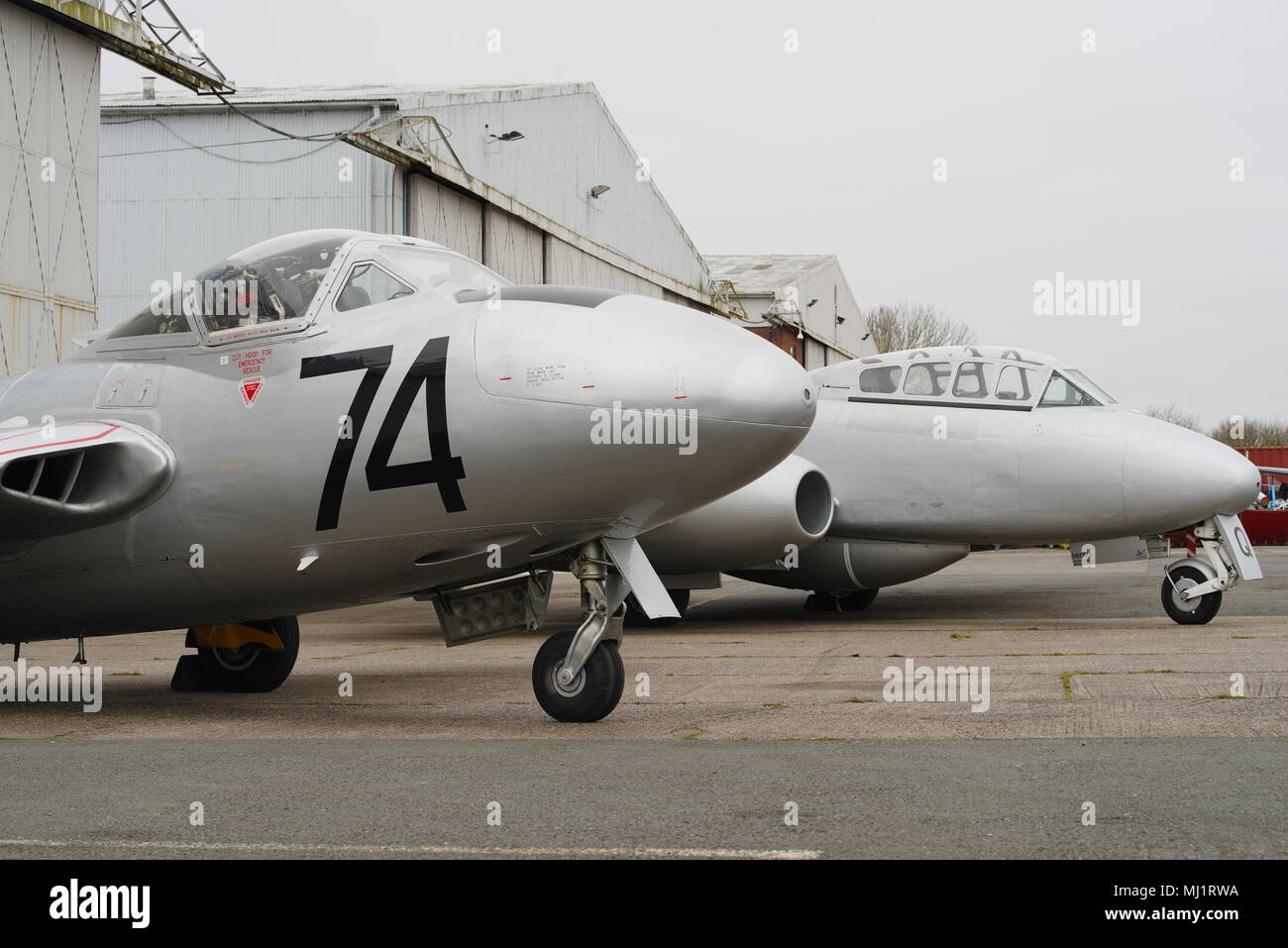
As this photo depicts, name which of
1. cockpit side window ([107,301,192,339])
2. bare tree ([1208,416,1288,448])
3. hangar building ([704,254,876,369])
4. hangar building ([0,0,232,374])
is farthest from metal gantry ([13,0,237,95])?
bare tree ([1208,416,1288,448])

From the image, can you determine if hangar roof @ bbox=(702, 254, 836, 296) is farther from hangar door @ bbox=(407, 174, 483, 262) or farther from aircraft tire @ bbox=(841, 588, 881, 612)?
aircraft tire @ bbox=(841, 588, 881, 612)

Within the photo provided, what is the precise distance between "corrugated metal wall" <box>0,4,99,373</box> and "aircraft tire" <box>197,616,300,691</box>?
793 cm

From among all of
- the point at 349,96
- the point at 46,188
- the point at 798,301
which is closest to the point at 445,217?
the point at 349,96

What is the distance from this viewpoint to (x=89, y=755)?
656 centimetres

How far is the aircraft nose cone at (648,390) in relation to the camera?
21.1 ft

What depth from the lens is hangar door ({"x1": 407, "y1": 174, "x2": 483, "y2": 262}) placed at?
896 inches

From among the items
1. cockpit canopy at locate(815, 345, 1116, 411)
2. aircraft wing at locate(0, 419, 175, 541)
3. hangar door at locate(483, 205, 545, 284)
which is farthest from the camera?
hangar door at locate(483, 205, 545, 284)

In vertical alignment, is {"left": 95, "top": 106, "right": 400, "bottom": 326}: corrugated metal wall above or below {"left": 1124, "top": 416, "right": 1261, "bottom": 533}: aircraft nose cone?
above

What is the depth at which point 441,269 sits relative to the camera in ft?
24.7

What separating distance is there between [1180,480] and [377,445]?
27.7ft

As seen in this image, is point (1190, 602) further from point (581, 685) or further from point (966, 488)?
point (581, 685)

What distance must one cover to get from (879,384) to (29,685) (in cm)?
878
